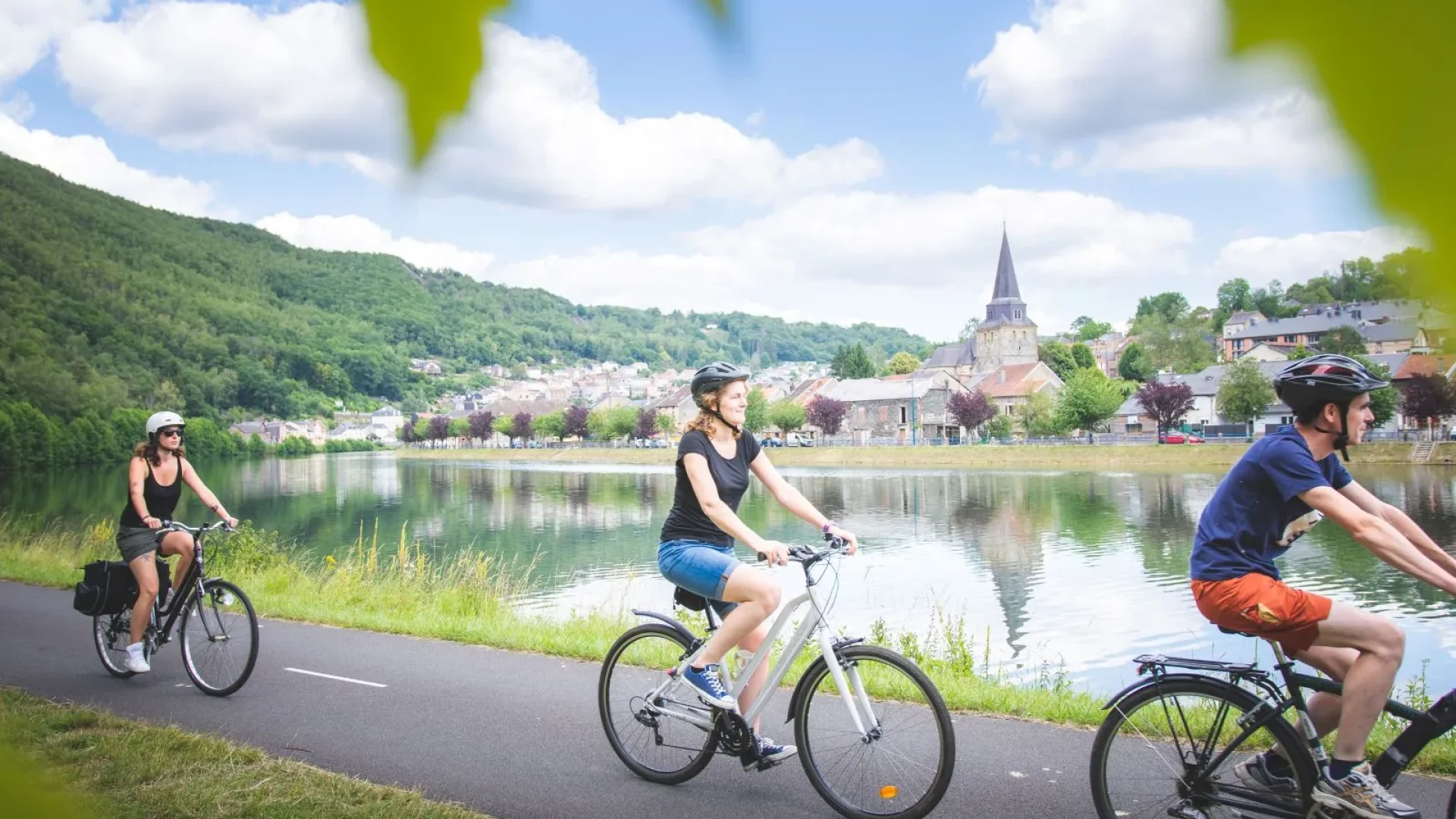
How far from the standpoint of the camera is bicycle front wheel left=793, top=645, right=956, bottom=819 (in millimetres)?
4262

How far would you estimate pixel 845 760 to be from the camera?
14.9ft

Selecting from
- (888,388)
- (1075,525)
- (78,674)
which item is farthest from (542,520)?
(888,388)

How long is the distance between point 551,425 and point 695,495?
111590 mm

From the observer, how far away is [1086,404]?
234 ft

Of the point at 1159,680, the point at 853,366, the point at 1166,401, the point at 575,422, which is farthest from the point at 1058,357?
the point at 1159,680

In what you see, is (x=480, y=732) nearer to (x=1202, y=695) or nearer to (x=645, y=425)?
(x=1202, y=695)

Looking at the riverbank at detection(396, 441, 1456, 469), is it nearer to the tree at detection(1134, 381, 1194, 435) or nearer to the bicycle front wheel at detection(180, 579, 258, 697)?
the tree at detection(1134, 381, 1194, 435)

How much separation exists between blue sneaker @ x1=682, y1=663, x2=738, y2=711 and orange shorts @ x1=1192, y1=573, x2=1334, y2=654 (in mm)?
2014

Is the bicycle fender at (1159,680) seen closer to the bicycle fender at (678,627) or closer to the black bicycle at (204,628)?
the bicycle fender at (678,627)

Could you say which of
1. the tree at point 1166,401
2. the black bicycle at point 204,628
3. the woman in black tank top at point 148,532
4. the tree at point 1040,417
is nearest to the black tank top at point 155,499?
the woman in black tank top at point 148,532

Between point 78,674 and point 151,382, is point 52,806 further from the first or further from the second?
point 78,674

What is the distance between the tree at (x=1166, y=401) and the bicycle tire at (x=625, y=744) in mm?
66176

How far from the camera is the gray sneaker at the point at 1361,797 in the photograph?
3453 mm

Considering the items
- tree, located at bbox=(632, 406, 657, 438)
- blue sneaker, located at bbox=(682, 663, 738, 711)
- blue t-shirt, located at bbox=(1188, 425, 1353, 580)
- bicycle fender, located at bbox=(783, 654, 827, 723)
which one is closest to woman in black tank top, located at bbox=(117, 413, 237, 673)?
blue sneaker, located at bbox=(682, 663, 738, 711)
